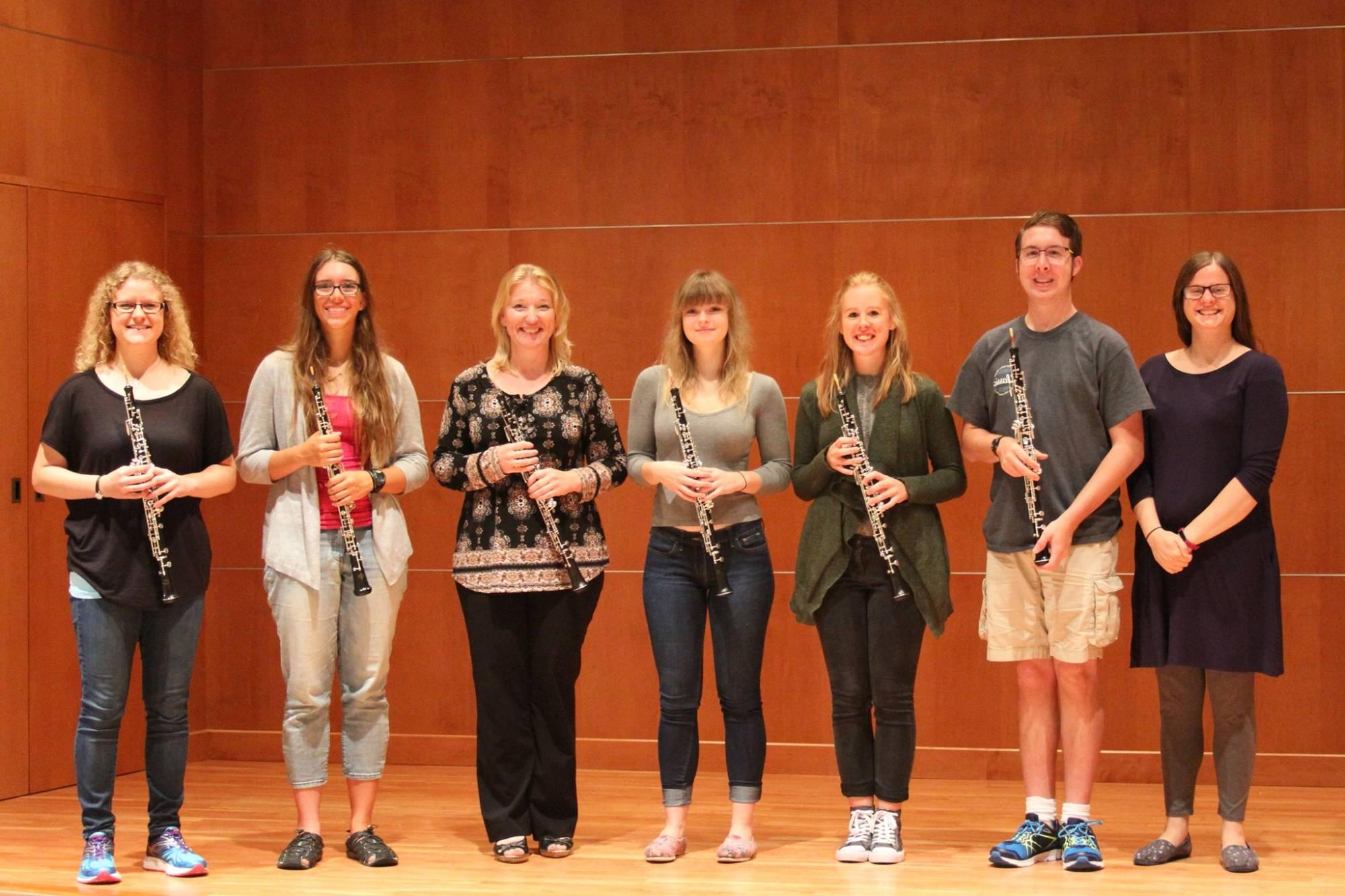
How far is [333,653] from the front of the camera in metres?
3.38

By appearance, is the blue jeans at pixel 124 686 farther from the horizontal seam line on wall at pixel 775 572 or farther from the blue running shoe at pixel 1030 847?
the blue running shoe at pixel 1030 847

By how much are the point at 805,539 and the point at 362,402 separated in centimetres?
109

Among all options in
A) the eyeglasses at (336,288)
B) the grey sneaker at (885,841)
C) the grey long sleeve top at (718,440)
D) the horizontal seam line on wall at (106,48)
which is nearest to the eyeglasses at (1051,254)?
the grey long sleeve top at (718,440)

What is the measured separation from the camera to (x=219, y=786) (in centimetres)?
442

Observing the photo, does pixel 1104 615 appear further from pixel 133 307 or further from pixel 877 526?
pixel 133 307

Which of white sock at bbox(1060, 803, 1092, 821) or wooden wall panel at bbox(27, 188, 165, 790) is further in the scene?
wooden wall panel at bbox(27, 188, 165, 790)

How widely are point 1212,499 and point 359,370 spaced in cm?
199

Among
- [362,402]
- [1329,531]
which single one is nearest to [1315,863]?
[1329,531]

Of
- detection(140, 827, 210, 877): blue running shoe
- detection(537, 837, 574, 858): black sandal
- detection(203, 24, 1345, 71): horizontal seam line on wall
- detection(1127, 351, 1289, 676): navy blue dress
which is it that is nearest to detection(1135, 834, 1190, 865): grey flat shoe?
detection(1127, 351, 1289, 676): navy blue dress

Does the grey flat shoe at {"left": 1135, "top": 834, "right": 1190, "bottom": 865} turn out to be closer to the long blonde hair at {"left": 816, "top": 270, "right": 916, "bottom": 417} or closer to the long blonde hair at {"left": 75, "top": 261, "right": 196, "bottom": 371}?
the long blonde hair at {"left": 816, "top": 270, "right": 916, "bottom": 417}

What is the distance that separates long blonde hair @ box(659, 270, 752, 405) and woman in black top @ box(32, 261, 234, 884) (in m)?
1.08

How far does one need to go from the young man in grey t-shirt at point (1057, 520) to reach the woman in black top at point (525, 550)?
919mm

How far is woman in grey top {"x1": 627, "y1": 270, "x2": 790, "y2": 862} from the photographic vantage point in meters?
3.36

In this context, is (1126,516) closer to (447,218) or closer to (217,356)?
(447,218)
